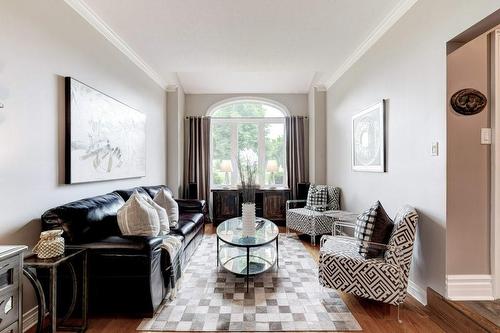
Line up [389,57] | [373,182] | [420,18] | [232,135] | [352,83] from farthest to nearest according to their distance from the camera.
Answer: [232,135], [352,83], [373,182], [389,57], [420,18]

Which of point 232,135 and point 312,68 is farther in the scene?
point 232,135

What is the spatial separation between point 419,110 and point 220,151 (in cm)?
417

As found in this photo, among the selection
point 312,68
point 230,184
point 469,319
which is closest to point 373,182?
point 469,319

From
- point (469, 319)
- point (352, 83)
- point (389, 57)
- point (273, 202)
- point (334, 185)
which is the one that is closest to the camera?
point (469, 319)

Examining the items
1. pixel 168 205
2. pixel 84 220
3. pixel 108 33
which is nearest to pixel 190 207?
pixel 168 205

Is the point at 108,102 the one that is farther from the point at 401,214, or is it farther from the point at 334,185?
the point at 334,185

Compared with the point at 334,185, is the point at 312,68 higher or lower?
higher

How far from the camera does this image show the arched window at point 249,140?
5.89 m

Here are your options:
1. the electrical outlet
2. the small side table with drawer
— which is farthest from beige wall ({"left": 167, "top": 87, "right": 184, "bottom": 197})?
the electrical outlet

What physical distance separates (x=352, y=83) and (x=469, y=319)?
3.10 metres

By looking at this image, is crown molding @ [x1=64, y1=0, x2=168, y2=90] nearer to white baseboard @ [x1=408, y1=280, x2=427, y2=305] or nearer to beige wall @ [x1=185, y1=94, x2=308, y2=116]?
beige wall @ [x1=185, y1=94, x2=308, y2=116]

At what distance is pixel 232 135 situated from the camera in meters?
5.91

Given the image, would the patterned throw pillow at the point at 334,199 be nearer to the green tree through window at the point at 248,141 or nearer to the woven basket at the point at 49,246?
the green tree through window at the point at 248,141

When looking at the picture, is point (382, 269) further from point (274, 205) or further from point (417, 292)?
point (274, 205)
